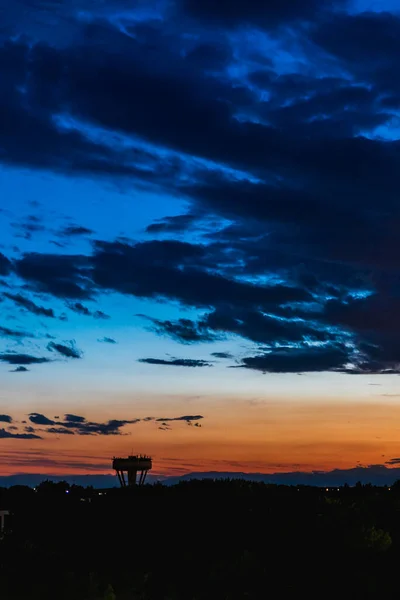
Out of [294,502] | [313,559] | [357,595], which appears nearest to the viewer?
[357,595]

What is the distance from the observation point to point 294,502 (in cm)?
8594

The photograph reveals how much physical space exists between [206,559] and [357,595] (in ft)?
58.0

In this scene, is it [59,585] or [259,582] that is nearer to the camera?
[59,585]

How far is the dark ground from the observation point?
192ft

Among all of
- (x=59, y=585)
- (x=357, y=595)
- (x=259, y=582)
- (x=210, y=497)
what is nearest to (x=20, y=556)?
(x=59, y=585)

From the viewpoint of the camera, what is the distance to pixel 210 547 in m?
83.4

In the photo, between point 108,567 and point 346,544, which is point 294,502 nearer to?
point 346,544

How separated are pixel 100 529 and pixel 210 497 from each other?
12631 millimetres

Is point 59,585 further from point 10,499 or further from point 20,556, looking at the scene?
point 10,499

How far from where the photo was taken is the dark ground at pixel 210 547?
2309 inches

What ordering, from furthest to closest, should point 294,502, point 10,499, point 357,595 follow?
point 10,499
point 294,502
point 357,595

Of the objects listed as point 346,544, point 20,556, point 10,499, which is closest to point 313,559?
point 346,544

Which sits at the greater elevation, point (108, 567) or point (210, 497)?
point (210, 497)

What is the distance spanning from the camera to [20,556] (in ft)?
178
